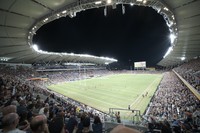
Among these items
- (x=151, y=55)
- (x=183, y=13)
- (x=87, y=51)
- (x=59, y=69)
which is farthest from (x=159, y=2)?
(x=151, y=55)

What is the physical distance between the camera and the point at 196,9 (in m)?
10.1

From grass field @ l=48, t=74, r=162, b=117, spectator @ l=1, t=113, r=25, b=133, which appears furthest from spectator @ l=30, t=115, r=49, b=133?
grass field @ l=48, t=74, r=162, b=117

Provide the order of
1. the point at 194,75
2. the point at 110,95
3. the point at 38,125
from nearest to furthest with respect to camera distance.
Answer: the point at 38,125, the point at 194,75, the point at 110,95

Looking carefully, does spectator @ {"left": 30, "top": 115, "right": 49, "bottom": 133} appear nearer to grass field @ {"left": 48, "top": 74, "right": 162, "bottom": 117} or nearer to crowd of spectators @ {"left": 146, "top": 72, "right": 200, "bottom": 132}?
crowd of spectators @ {"left": 146, "top": 72, "right": 200, "bottom": 132}

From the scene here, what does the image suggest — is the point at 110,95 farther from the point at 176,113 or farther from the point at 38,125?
the point at 38,125

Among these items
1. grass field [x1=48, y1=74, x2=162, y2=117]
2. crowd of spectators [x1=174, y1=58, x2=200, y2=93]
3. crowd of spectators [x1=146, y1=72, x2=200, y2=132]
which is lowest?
grass field [x1=48, y1=74, x2=162, y2=117]

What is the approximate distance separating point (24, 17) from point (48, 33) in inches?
1379

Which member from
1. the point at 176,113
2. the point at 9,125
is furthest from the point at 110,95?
the point at 9,125

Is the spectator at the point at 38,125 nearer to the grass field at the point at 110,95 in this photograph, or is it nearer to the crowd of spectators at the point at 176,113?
the crowd of spectators at the point at 176,113

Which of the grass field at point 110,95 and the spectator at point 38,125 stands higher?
the spectator at point 38,125

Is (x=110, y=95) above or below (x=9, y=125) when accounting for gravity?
below

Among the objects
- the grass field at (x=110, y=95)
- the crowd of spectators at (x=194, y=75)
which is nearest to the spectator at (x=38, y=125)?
the crowd of spectators at (x=194, y=75)

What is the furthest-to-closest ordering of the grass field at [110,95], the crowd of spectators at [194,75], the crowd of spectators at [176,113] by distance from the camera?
the grass field at [110,95], the crowd of spectators at [194,75], the crowd of spectators at [176,113]

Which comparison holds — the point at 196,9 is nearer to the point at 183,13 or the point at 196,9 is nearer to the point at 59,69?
the point at 183,13
